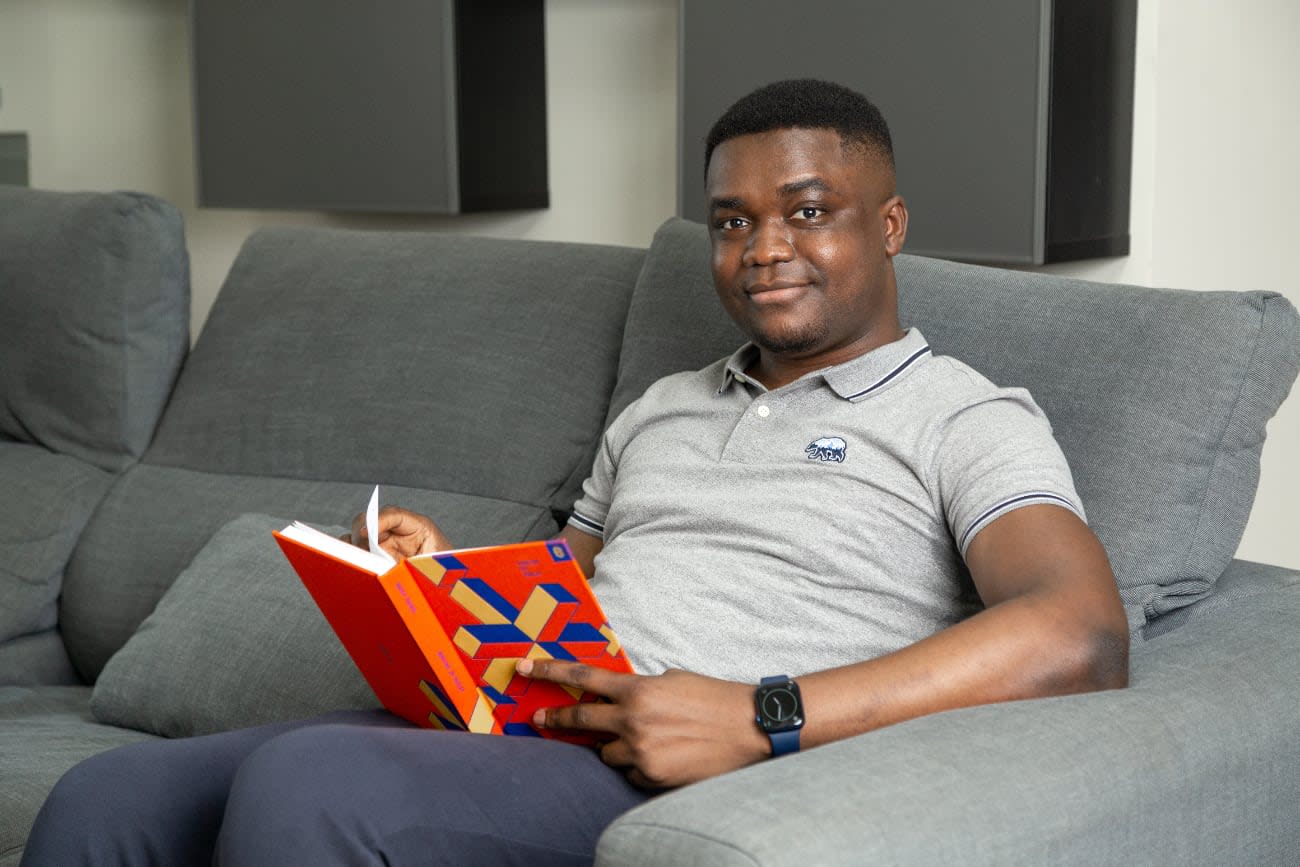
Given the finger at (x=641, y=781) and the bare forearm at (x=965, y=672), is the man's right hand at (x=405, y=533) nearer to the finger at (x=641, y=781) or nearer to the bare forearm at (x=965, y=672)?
the finger at (x=641, y=781)

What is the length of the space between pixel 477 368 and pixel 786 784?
1.18m

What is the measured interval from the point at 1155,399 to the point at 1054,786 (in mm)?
544

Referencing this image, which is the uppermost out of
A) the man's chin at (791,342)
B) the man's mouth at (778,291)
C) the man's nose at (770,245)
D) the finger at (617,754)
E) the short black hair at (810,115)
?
the short black hair at (810,115)

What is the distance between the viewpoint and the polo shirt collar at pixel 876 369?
160cm

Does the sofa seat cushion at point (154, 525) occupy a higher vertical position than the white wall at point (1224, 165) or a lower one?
lower

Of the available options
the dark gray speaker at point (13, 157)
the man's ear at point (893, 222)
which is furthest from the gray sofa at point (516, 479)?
the dark gray speaker at point (13, 157)

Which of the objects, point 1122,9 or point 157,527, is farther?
point 157,527

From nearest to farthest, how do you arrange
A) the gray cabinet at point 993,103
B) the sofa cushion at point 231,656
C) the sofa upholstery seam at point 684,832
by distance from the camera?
1. the sofa upholstery seam at point 684,832
2. the sofa cushion at point 231,656
3. the gray cabinet at point 993,103

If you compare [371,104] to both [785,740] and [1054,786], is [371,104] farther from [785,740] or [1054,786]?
[1054,786]

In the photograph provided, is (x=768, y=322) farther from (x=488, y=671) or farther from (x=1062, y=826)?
(x=1062, y=826)

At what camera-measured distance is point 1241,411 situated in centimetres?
160

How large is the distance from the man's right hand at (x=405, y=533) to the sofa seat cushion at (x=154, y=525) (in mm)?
492

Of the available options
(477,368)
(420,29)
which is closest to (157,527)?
(477,368)

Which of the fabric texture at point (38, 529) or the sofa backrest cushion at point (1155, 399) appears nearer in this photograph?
the sofa backrest cushion at point (1155, 399)
